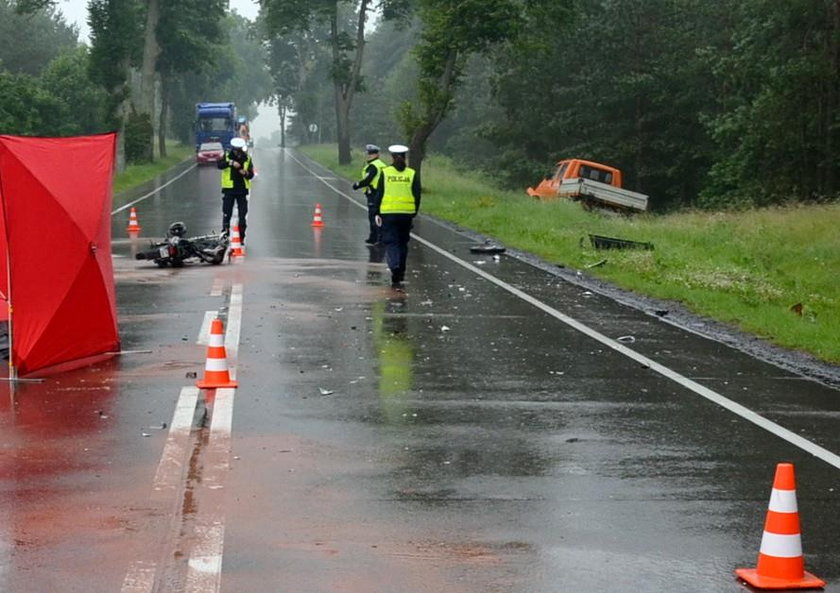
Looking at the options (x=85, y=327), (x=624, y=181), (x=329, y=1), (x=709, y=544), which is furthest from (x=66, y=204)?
(x=329, y=1)

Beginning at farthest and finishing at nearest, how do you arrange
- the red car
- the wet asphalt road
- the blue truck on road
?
the blue truck on road < the red car < the wet asphalt road

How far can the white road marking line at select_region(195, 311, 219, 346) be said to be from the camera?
1353cm

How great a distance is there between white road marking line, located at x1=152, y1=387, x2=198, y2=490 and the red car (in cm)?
6731

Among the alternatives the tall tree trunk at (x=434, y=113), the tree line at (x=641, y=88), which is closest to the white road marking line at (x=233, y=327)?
the tree line at (x=641, y=88)

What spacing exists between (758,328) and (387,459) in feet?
25.3

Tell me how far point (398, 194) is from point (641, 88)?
1746 inches

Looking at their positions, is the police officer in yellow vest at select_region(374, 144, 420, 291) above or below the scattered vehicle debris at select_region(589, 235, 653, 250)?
above

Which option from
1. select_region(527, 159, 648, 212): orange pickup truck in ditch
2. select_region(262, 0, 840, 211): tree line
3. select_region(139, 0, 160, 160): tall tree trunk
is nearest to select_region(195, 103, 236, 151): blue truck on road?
select_region(262, 0, 840, 211): tree line

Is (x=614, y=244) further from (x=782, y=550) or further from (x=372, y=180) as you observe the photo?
(x=782, y=550)

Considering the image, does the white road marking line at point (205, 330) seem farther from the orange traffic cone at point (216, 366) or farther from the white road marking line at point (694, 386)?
the white road marking line at point (694, 386)

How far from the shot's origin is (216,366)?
36.3ft

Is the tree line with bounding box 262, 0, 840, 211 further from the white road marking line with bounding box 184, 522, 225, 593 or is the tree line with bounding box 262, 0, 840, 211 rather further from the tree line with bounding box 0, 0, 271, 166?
the white road marking line with bounding box 184, 522, 225, 593

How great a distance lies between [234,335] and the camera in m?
13.9

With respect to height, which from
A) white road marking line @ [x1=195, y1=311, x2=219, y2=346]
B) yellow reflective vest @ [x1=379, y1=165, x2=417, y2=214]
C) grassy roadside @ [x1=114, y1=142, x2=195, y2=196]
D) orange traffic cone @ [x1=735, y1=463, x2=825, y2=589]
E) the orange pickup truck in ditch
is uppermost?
yellow reflective vest @ [x1=379, y1=165, x2=417, y2=214]
